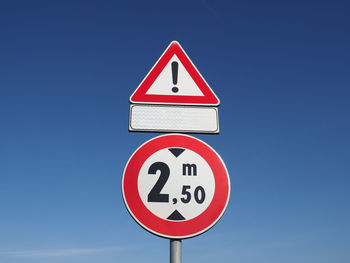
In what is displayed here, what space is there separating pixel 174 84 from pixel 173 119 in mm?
307

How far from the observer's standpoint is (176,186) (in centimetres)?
170

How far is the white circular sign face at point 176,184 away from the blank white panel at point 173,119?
0.64 ft

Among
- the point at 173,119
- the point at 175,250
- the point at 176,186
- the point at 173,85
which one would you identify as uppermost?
the point at 173,85

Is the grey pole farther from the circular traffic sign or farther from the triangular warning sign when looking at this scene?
the triangular warning sign

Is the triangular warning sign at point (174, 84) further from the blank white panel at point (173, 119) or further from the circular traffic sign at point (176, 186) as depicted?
the circular traffic sign at point (176, 186)

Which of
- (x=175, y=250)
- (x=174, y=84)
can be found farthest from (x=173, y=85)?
(x=175, y=250)

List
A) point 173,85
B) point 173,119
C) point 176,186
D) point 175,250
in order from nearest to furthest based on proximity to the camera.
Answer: point 175,250, point 176,186, point 173,119, point 173,85

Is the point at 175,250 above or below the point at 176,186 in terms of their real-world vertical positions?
below

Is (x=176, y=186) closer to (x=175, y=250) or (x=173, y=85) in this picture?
(x=175, y=250)

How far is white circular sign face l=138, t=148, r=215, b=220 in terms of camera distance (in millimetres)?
1645

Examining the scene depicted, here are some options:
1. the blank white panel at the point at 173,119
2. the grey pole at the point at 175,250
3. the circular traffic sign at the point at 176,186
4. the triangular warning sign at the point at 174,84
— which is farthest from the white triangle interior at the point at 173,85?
the grey pole at the point at 175,250

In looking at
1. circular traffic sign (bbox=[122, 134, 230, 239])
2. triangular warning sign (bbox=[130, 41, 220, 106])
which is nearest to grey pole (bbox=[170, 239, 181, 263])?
circular traffic sign (bbox=[122, 134, 230, 239])

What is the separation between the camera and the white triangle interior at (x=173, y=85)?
2123 millimetres

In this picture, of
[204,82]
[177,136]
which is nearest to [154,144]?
[177,136]
